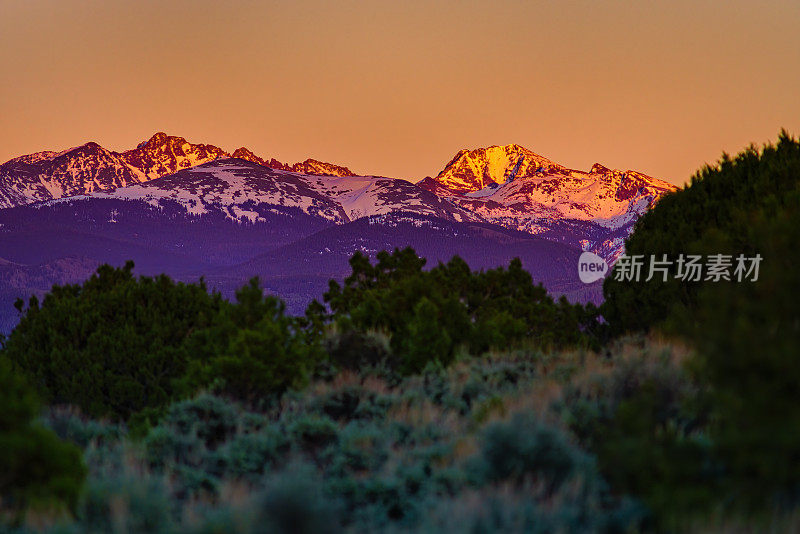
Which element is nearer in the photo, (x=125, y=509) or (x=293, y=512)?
(x=293, y=512)

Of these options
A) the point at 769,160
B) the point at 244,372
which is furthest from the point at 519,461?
the point at 769,160

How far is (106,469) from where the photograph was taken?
7293mm

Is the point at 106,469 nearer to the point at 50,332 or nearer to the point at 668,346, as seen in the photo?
the point at 668,346

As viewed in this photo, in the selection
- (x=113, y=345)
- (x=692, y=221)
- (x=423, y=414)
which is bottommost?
(x=113, y=345)

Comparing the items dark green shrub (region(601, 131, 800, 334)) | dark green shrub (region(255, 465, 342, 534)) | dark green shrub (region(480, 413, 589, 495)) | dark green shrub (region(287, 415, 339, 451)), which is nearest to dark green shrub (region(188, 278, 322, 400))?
dark green shrub (region(287, 415, 339, 451))

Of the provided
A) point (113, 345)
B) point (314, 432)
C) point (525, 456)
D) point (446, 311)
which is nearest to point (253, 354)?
point (314, 432)

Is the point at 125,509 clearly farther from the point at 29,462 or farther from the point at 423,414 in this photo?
the point at 423,414

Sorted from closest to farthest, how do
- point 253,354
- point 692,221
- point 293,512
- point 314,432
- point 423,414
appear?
point 293,512
point 314,432
point 423,414
point 253,354
point 692,221

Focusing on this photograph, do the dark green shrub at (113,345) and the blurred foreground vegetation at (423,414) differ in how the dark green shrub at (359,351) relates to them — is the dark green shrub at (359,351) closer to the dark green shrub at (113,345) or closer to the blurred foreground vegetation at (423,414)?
the blurred foreground vegetation at (423,414)

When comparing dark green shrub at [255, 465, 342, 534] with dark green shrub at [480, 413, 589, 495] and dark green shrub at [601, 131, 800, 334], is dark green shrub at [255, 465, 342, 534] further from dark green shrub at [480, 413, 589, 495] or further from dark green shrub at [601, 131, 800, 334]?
dark green shrub at [601, 131, 800, 334]

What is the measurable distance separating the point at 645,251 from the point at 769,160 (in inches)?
135

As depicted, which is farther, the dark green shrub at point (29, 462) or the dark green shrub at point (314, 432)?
the dark green shrub at point (314, 432)

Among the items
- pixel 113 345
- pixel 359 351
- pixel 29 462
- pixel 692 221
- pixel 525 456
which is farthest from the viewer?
pixel 692 221

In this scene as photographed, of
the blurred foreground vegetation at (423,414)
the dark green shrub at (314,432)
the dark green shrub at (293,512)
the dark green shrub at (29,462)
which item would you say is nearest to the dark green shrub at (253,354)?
the blurred foreground vegetation at (423,414)
